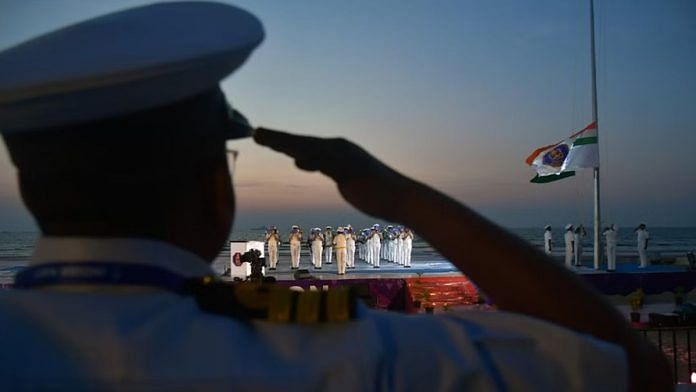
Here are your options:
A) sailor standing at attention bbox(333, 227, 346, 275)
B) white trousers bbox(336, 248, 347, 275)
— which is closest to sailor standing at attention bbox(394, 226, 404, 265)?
sailor standing at attention bbox(333, 227, 346, 275)

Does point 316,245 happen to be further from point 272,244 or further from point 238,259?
point 238,259

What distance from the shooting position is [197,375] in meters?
0.61

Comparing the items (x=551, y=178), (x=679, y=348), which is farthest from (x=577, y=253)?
(x=679, y=348)

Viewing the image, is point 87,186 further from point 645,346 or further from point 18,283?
point 645,346

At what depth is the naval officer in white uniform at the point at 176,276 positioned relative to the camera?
0.62 meters

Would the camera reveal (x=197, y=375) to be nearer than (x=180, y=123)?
Yes

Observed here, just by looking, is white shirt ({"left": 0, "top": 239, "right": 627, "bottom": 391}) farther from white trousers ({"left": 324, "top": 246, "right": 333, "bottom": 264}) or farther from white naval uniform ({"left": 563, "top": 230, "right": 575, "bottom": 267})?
white trousers ({"left": 324, "top": 246, "right": 333, "bottom": 264})

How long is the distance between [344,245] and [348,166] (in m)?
17.0

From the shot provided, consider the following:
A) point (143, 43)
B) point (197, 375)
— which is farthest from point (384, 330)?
point (143, 43)

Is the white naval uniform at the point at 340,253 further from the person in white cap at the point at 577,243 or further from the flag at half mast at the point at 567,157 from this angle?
the person in white cap at the point at 577,243

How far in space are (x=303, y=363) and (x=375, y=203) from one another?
0.97ft

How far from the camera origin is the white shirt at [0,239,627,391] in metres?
0.61

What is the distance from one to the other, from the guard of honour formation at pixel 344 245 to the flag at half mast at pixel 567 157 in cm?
504

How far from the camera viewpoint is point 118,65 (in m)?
0.67
